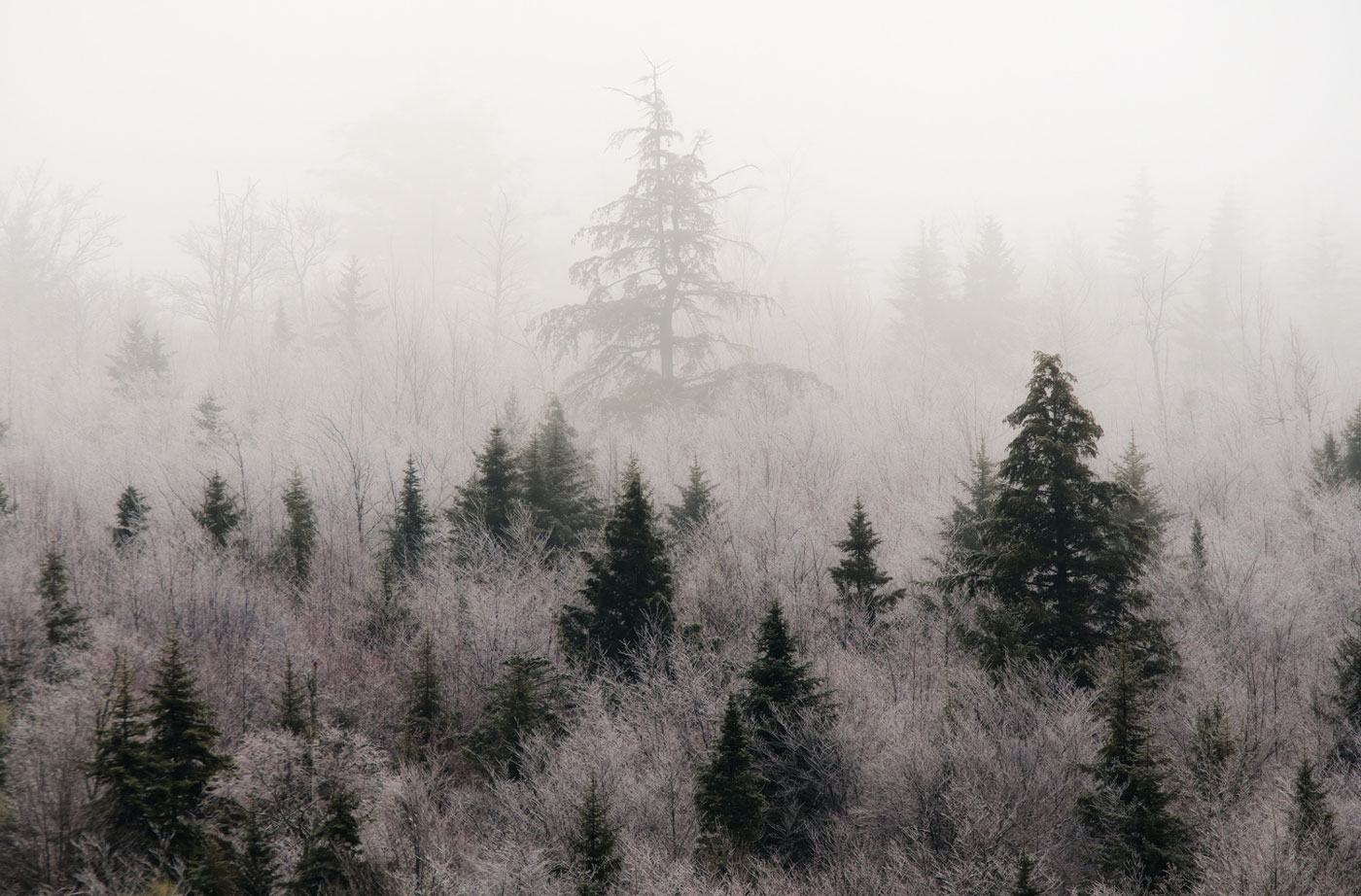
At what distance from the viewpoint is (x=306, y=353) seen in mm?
30000

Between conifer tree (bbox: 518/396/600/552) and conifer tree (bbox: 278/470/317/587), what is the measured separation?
4.87 meters

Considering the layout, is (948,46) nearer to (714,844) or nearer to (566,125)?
(566,125)

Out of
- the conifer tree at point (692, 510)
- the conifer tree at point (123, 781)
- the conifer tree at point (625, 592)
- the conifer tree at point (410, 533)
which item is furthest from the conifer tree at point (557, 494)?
the conifer tree at point (123, 781)

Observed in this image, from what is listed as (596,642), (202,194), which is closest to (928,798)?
(596,642)

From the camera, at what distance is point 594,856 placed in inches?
322

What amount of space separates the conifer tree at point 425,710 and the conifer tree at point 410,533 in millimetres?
3771

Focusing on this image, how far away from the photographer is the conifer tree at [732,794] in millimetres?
9914

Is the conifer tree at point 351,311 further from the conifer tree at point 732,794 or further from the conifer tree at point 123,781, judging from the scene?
the conifer tree at point 732,794

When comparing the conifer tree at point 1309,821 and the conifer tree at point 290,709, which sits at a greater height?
the conifer tree at point 290,709

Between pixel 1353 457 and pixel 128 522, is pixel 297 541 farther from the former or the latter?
pixel 1353 457

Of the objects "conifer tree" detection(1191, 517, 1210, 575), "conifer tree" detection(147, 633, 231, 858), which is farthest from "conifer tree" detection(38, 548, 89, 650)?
"conifer tree" detection(1191, 517, 1210, 575)

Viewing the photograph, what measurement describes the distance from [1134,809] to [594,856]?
20.7 ft

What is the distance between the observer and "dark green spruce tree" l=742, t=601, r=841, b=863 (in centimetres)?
1090

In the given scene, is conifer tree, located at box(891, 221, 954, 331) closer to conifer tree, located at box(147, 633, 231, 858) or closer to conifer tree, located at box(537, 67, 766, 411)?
conifer tree, located at box(537, 67, 766, 411)
